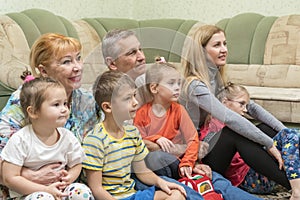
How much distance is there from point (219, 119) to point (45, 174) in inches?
33.9

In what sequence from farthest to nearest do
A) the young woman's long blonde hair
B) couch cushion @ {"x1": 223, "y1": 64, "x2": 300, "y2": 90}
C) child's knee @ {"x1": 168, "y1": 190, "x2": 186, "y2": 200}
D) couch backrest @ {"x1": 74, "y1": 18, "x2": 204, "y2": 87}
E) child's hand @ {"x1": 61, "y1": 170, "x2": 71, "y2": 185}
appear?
couch cushion @ {"x1": 223, "y1": 64, "x2": 300, "y2": 90} < couch backrest @ {"x1": 74, "y1": 18, "x2": 204, "y2": 87} < the young woman's long blonde hair < child's knee @ {"x1": 168, "y1": 190, "x2": 186, "y2": 200} < child's hand @ {"x1": 61, "y1": 170, "x2": 71, "y2": 185}

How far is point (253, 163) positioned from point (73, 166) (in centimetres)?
83

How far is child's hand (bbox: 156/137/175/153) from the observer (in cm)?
200

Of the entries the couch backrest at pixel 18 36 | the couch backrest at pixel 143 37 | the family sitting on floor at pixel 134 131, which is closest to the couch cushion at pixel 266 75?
the couch backrest at pixel 143 37

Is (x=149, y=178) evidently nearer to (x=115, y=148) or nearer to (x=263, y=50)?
(x=115, y=148)

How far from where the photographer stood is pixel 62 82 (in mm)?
1857

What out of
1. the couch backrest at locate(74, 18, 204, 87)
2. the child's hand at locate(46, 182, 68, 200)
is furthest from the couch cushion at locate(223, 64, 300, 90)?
the child's hand at locate(46, 182, 68, 200)

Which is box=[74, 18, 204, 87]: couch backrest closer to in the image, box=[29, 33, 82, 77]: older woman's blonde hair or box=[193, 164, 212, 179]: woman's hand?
box=[29, 33, 82, 77]: older woman's blonde hair

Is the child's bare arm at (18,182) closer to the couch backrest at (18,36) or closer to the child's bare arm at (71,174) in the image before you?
the child's bare arm at (71,174)

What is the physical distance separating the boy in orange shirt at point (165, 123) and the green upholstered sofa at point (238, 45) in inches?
24.1

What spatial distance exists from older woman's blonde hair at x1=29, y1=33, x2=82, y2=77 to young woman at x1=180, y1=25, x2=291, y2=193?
592 mm

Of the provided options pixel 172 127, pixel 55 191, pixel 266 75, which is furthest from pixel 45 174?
pixel 266 75

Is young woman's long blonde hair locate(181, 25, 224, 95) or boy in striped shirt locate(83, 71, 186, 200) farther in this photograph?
young woman's long blonde hair locate(181, 25, 224, 95)

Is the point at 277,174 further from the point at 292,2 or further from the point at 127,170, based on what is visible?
the point at 292,2
